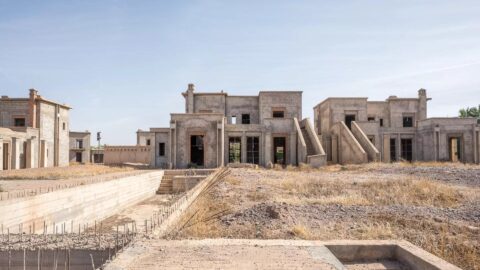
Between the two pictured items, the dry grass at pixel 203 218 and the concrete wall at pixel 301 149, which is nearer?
the dry grass at pixel 203 218

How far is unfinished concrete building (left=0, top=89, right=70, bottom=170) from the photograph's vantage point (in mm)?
26984

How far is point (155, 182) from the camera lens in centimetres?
2086

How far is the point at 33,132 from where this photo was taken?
2972 cm

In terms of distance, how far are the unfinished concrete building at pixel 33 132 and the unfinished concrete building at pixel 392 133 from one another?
26.1 m

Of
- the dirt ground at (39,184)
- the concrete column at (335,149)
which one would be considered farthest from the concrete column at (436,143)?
the dirt ground at (39,184)

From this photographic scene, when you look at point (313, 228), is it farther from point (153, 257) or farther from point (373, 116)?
point (373, 116)

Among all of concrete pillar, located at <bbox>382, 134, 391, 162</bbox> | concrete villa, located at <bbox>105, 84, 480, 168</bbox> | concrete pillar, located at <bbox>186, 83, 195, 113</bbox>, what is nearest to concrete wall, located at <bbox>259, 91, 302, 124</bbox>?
concrete villa, located at <bbox>105, 84, 480, 168</bbox>

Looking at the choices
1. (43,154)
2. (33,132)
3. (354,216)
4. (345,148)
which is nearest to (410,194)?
(354,216)

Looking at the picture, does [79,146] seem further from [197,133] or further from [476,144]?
[476,144]

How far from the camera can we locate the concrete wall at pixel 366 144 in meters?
22.8

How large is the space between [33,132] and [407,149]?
3384 centimetres

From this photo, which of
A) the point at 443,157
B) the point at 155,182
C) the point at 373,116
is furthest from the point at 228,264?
the point at 373,116

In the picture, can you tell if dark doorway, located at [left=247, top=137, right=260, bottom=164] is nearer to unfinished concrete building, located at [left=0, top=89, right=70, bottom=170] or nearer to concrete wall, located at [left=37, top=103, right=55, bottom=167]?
unfinished concrete building, located at [left=0, top=89, right=70, bottom=170]

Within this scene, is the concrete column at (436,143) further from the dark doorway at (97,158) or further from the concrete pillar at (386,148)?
the dark doorway at (97,158)
